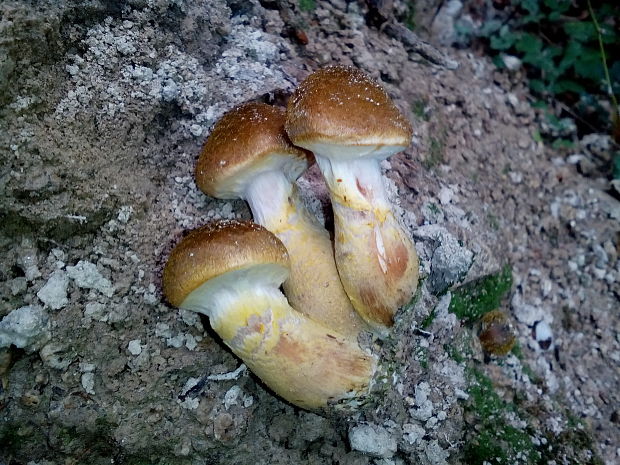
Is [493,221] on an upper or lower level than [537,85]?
lower

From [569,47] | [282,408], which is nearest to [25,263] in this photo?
[282,408]

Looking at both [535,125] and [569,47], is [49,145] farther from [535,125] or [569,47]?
[569,47]

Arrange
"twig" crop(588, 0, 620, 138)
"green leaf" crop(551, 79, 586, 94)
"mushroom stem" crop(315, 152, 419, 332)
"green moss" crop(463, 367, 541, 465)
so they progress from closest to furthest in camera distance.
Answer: "mushroom stem" crop(315, 152, 419, 332), "green moss" crop(463, 367, 541, 465), "twig" crop(588, 0, 620, 138), "green leaf" crop(551, 79, 586, 94)

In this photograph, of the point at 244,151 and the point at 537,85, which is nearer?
A: the point at 244,151

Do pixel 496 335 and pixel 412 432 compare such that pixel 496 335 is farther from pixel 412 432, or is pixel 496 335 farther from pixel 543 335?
pixel 412 432

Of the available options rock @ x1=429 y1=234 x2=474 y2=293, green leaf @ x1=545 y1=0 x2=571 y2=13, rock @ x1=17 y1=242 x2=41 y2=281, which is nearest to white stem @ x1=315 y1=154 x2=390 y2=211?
rock @ x1=429 y1=234 x2=474 y2=293

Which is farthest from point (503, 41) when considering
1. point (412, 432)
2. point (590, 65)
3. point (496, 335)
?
point (412, 432)

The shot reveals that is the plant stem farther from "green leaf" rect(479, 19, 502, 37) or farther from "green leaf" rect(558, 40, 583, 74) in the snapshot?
"green leaf" rect(479, 19, 502, 37)

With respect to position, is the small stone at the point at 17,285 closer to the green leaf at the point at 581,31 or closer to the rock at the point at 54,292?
the rock at the point at 54,292
